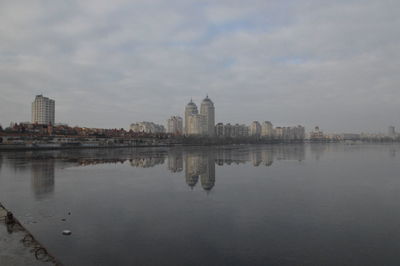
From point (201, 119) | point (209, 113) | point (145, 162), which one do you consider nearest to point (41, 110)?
point (201, 119)

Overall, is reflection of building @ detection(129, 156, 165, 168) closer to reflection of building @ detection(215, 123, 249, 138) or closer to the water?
the water

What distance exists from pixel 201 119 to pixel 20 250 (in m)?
162

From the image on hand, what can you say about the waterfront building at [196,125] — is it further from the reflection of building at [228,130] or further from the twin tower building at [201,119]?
the reflection of building at [228,130]

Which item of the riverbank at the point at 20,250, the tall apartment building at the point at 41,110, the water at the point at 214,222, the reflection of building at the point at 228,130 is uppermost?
the tall apartment building at the point at 41,110

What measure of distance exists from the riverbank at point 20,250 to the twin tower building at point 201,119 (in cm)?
15111

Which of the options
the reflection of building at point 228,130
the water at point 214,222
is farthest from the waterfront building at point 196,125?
the water at point 214,222

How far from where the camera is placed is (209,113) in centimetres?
18225

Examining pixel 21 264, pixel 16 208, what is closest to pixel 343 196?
pixel 21 264

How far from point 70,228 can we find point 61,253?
221 centimetres

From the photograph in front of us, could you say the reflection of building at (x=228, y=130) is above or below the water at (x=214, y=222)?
above

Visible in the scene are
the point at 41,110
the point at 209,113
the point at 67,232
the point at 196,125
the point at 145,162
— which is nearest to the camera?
the point at 67,232

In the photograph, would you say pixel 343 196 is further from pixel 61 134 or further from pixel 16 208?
pixel 61 134

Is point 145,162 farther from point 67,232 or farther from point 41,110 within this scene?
point 41,110

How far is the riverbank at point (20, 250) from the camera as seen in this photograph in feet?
22.6
